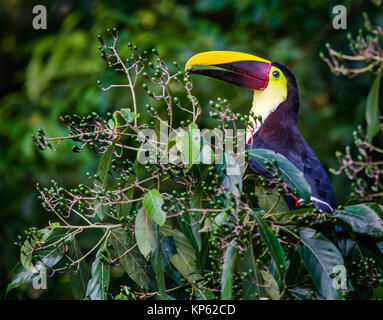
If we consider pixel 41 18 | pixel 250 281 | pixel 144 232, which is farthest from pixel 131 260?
pixel 41 18

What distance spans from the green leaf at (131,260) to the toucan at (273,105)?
70cm

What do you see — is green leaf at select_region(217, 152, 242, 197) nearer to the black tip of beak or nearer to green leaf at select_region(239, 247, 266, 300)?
green leaf at select_region(239, 247, 266, 300)

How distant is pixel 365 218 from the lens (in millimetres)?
1741

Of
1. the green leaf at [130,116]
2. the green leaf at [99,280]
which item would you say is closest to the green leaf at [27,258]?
the green leaf at [99,280]

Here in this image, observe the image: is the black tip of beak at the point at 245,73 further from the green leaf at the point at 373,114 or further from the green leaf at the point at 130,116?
the green leaf at the point at 373,114

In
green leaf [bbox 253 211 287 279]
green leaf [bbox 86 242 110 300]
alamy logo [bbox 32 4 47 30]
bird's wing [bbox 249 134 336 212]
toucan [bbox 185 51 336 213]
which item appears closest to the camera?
green leaf [bbox 253 211 287 279]

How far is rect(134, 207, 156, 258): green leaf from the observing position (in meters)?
1.70

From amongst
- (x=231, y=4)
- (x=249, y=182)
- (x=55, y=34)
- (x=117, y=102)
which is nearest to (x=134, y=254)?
(x=249, y=182)

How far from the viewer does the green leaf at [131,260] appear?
1899 millimetres

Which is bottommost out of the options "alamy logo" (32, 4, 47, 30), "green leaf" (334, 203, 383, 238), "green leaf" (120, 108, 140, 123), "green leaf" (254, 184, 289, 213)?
"green leaf" (334, 203, 383, 238)

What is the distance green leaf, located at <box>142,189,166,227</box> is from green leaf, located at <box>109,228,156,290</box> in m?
0.28

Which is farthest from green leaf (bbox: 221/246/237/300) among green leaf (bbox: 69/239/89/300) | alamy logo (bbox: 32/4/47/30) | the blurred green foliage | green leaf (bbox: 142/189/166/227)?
the blurred green foliage

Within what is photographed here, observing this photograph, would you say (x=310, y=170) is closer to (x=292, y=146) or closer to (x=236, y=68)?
(x=292, y=146)

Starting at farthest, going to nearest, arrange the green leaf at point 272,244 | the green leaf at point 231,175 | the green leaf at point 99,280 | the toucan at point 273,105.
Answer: the toucan at point 273,105 < the green leaf at point 99,280 < the green leaf at point 231,175 < the green leaf at point 272,244
